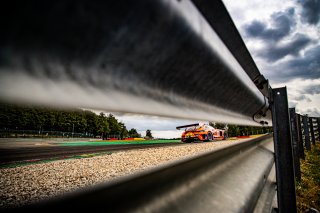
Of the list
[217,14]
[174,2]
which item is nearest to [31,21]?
[174,2]

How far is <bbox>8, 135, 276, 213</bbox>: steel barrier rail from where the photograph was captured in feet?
1.30

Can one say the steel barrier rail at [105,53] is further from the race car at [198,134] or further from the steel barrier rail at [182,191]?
the race car at [198,134]

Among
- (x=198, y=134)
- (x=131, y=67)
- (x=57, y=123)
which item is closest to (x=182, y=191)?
(x=131, y=67)

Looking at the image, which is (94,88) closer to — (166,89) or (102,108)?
(102,108)

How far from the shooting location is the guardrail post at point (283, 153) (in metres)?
1.45

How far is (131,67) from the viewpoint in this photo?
1.36 feet

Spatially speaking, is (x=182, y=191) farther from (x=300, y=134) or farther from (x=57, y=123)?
(x=57, y=123)

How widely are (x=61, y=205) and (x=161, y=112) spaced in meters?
0.31

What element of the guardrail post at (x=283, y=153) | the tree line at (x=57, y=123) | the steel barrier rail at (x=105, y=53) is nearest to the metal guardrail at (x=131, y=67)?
the steel barrier rail at (x=105, y=53)

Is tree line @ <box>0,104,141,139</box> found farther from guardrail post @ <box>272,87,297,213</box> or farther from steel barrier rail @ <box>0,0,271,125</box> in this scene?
steel barrier rail @ <box>0,0,271,125</box>

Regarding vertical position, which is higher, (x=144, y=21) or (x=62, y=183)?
(x=144, y=21)

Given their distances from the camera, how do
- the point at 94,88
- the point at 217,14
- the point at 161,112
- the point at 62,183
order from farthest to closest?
the point at 62,183
the point at 217,14
the point at 161,112
the point at 94,88

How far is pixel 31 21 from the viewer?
260 millimetres

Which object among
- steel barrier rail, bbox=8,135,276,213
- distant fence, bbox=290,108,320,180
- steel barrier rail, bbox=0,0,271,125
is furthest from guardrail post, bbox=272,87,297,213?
distant fence, bbox=290,108,320,180
